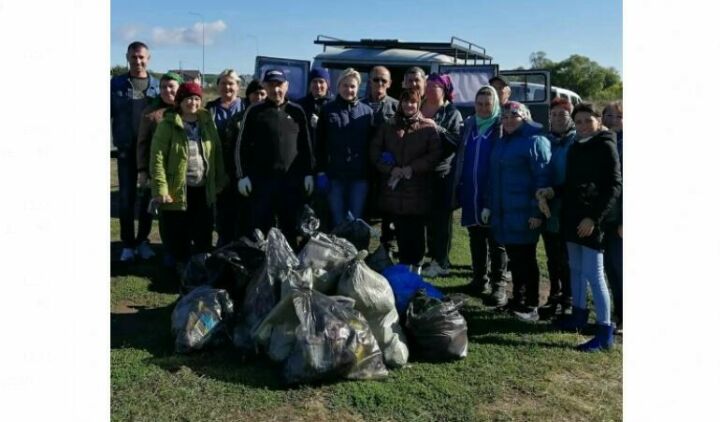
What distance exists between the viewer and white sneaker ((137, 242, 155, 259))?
5.89 meters

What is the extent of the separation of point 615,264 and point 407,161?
1.62 m

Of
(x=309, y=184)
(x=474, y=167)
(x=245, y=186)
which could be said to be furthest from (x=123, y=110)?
(x=474, y=167)

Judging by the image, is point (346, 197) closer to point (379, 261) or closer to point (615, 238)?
point (379, 261)

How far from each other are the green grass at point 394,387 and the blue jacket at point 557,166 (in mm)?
790

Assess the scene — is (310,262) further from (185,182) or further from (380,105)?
(380,105)

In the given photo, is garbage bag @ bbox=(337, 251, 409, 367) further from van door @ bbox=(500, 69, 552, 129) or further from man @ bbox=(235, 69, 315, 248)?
van door @ bbox=(500, 69, 552, 129)

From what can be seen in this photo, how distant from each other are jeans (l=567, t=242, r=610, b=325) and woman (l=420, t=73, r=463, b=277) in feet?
4.12

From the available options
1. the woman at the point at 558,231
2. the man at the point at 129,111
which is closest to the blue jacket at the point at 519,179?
the woman at the point at 558,231

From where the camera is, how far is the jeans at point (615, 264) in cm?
434

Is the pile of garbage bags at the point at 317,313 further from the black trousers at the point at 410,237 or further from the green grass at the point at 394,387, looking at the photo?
the black trousers at the point at 410,237

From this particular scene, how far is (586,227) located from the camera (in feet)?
12.7

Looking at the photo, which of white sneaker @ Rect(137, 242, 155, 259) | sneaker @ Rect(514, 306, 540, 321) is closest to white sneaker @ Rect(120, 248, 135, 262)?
white sneaker @ Rect(137, 242, 155, 259)

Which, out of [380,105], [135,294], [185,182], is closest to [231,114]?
[185,182]

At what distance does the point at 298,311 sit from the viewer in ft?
11.1
